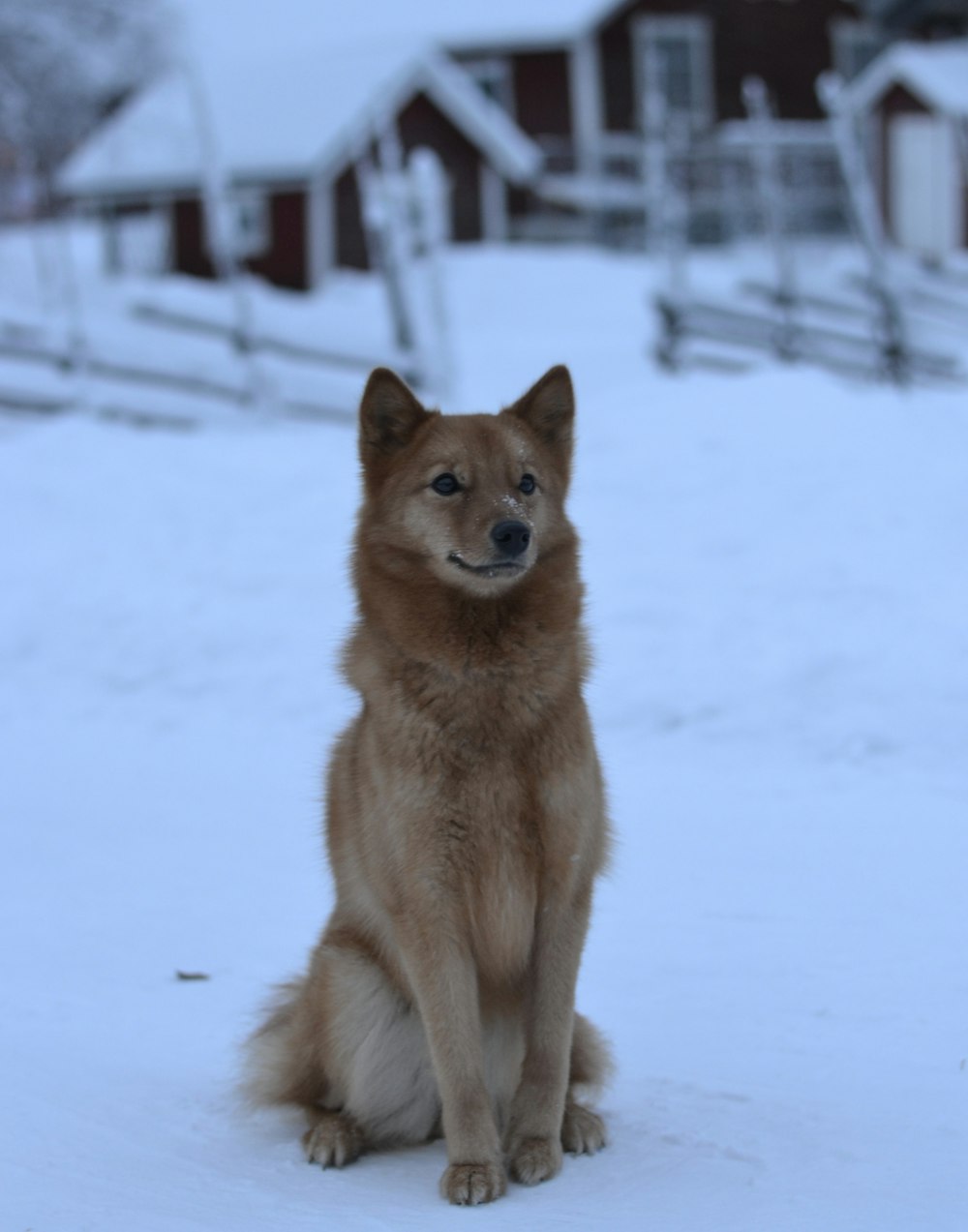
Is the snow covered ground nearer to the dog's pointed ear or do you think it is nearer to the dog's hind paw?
the dog's hind paw

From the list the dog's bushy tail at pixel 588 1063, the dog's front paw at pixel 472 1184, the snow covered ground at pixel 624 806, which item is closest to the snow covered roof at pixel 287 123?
the snow covered ground at pixel 624 806

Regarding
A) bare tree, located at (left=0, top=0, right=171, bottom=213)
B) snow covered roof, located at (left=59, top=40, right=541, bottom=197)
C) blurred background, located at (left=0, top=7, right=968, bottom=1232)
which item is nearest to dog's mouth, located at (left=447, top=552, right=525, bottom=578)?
blurred background, located at (left=0, top=7, right=968, bottom=1232)

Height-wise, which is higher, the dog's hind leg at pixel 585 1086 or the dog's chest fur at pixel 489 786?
the dog's chest fur at pixel 489 786

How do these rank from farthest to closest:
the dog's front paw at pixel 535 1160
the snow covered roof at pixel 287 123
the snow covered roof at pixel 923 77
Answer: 1. the snow covered roof at pixel 287 123
2. the snow covered roof at pixel 923 77
3. the dog's front paw at pixel 535 1160

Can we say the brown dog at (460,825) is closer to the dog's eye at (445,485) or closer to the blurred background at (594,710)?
the dog's eye at (445,485)

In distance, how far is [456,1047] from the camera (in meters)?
3.19

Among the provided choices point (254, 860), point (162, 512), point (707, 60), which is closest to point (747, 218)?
point (707, 60)

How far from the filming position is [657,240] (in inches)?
570

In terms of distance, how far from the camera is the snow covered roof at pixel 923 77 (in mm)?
25422

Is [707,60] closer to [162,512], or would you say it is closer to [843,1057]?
[162,512]

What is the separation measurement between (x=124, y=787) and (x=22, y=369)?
22.4ft

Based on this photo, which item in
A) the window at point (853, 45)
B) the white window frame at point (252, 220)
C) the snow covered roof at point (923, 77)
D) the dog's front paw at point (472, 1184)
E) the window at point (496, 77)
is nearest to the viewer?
the dog's front paw at point (472, 1184)

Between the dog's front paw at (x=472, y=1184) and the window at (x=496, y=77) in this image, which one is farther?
the window at (x=496, y=77)

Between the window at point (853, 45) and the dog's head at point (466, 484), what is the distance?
30.4 meters
